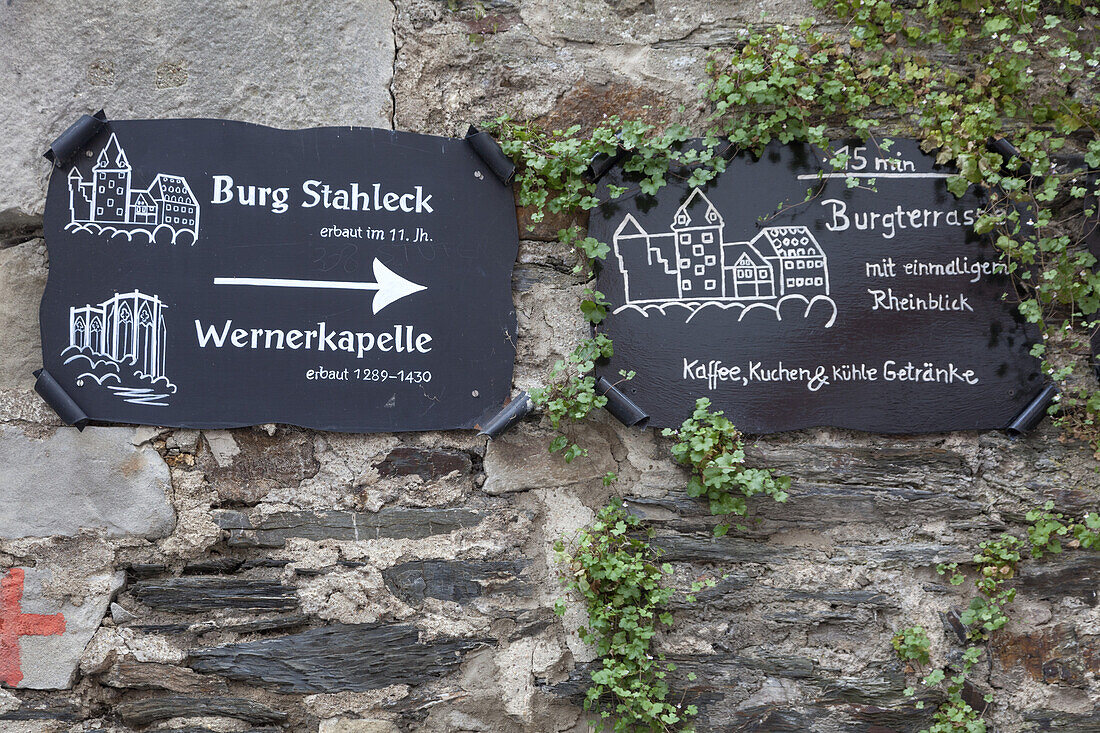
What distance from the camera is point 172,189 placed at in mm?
2086

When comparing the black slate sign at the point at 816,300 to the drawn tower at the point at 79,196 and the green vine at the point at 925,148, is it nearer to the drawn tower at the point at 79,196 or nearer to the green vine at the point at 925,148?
the green vine at the point at 925,148

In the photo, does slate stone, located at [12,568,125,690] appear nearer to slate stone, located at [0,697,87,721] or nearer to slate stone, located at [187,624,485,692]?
slate stone, located at [0,697,87,721]

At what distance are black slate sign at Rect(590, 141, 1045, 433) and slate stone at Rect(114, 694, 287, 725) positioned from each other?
4.36 ft

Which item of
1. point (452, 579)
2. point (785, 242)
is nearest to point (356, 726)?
point (452, 579)

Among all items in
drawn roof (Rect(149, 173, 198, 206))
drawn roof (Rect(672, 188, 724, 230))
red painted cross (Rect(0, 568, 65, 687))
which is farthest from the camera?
drawn roof (Rect(672, 188, 724, 230))

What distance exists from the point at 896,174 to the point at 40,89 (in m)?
2.44

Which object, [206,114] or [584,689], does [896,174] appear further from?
[206,114]

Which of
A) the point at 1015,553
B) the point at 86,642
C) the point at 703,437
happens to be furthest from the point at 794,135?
the point at 86,642

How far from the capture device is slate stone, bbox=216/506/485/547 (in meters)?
2.06

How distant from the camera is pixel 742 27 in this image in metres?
2.22

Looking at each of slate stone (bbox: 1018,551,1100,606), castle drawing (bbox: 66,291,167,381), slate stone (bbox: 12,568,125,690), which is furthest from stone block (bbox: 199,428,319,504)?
slate stone (bbox: 1018,551,1100,606)

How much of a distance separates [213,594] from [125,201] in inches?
43.7

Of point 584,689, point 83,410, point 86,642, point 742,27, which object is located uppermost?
point 742,27

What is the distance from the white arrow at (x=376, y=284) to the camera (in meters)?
2.09
